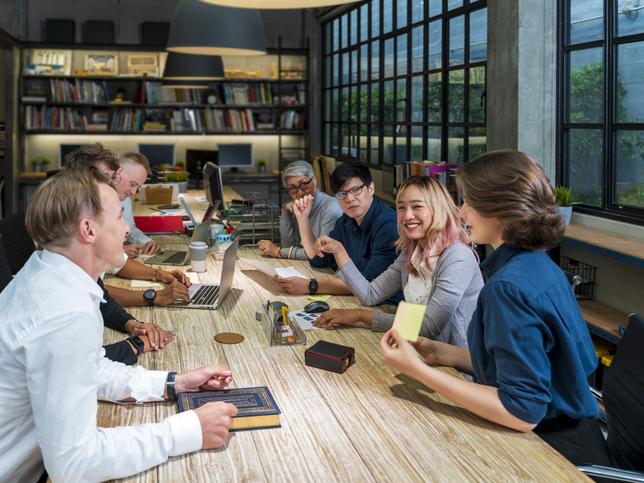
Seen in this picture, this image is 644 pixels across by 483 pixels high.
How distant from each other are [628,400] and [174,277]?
207 cm

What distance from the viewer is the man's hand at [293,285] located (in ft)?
10.7

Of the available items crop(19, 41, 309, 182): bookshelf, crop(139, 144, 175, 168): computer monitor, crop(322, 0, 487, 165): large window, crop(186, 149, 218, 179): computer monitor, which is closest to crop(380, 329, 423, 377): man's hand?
crop(322, 0, 487, 165): large window

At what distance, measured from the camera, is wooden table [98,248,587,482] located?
157 cm

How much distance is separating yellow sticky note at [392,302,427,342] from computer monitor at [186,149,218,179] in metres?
7.84

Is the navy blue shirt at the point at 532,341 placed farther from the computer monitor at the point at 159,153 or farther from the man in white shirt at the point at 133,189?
the computer monitor at the point at 159,153

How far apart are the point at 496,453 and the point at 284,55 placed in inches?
385

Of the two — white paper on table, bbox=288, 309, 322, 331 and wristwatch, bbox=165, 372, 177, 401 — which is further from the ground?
white paper on table, bbox=288, 309, 322, 331

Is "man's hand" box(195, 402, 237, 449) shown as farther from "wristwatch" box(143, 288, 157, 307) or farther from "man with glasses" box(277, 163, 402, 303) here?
"man with glasses" box(277, 163, 402, 303)

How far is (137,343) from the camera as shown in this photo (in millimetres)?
2383

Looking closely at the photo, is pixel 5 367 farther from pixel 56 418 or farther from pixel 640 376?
pixel 640 376

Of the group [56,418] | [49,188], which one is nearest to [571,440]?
[56,418]

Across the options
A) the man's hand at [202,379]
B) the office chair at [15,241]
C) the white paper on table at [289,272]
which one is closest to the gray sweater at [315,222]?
the white paper on table at [289,272]

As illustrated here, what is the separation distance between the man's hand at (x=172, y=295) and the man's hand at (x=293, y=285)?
444 millimetres

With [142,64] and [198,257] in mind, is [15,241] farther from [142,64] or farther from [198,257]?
[142,64]
